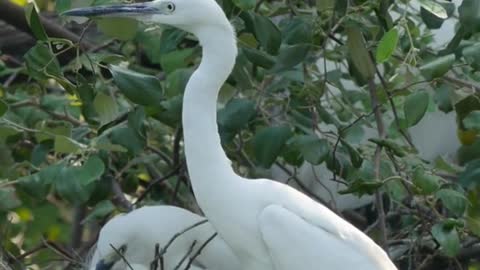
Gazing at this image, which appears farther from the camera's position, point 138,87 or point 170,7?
point 138,87

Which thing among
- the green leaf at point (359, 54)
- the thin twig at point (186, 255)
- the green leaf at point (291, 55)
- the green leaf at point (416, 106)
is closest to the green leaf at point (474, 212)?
the green leaf at point (416, 106)

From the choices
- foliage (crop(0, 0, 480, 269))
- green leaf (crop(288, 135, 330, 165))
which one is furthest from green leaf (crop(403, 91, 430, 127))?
green leaf (crop(288, 135, 330, 165))

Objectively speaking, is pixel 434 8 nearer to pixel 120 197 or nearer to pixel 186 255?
pixel 186 255

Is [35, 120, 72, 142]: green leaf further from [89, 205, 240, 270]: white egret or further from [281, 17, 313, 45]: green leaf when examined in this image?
[281, 17, 313, 45]: green leaf

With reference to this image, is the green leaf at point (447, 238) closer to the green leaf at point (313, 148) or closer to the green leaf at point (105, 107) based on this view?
the green leaf at point (313, 148)

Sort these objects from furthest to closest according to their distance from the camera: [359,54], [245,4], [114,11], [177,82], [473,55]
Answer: [177,82] < [359,54] < [473,55] < [245,4] < [114,11]

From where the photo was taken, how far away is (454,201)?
2.96 metres

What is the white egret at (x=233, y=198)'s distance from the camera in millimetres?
2824

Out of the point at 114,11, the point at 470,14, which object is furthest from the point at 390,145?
the point at 114,11

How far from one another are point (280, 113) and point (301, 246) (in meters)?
0.63

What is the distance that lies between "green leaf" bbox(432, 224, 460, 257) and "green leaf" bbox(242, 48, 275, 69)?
0.52 meters

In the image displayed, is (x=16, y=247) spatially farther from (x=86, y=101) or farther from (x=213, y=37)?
(x=213, y=37)

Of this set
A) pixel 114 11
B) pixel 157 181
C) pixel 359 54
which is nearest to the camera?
pixel 114 11

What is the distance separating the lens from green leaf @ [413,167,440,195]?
2.98 metres
